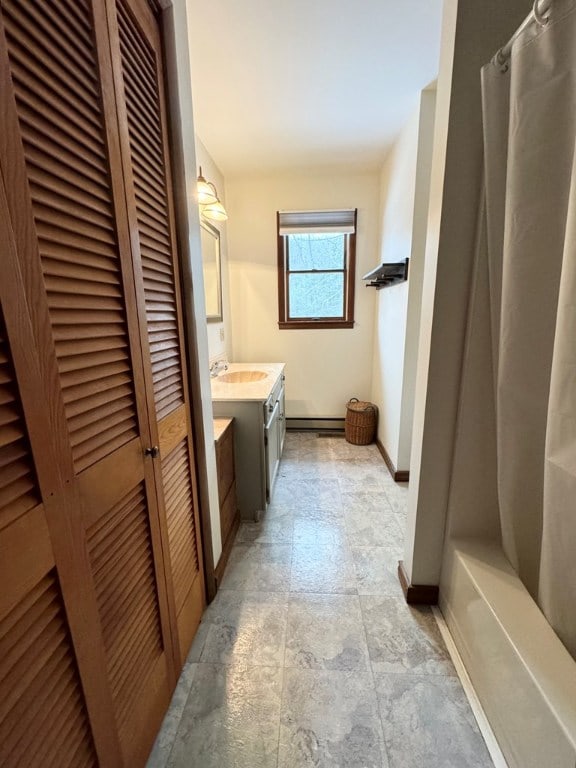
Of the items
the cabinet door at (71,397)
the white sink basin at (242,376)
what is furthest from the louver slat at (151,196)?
the white sink basin at (242,376)

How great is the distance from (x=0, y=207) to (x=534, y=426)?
1.40 metres

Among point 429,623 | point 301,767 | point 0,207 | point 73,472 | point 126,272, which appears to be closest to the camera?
point 0,207

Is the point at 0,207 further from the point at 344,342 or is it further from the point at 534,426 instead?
the point at 344,342

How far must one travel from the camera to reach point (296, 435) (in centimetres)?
360

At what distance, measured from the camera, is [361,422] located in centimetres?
326

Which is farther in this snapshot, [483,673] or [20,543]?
[483,673]

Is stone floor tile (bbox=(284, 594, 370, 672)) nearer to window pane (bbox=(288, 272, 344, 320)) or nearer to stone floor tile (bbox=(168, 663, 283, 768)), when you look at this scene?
stone floor tile (bbox=(168, 663, 283, 768))

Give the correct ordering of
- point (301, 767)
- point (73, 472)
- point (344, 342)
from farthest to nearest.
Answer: point (344, 342)
point (301, 767)
point (73, 472)

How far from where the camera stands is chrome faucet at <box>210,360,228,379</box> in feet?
8.71

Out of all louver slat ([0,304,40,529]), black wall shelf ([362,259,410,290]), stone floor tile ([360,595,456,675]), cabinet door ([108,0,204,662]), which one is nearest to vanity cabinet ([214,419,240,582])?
cabinet door ([108,0,204,662])

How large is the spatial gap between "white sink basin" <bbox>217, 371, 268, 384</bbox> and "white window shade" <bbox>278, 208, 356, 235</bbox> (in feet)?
4.90

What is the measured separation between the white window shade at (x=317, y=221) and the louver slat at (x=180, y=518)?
2.68 metres

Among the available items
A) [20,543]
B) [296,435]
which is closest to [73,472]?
[20,543]

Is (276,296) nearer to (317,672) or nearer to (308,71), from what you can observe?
(308,71)
